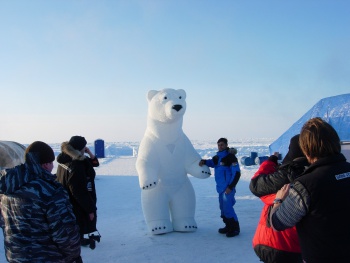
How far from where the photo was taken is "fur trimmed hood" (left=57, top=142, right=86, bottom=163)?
3.83m

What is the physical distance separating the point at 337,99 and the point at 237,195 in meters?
2.99

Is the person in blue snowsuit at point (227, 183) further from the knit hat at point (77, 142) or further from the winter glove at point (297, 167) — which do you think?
the winter glove at point (297, 167)

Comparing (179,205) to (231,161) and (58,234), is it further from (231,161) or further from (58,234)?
(58,234)

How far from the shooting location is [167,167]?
5125 mm

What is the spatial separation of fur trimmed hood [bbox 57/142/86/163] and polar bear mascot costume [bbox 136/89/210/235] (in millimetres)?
1231

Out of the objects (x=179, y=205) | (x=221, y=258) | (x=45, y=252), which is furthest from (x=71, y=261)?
(x=179, y=205)

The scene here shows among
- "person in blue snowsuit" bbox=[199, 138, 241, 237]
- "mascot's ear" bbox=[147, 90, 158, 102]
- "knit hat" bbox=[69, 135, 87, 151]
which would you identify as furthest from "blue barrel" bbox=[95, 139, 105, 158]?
"knit hat" bbox=[69, 135, 87, 151]

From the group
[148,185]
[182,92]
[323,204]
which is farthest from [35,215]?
[182,92]

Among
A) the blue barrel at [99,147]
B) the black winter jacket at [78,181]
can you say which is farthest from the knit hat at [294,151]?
the blue barrel at [99,147]

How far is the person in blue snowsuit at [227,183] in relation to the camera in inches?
188

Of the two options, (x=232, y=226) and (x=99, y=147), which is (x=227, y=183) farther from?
(x=99, y=147)

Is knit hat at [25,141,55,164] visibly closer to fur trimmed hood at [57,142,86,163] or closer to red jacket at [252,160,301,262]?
red jacket at [252,160,301,262]

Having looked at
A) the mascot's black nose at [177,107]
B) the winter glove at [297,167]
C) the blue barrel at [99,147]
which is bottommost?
the blue barrel at [99,147]

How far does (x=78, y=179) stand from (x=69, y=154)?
0.32 m
